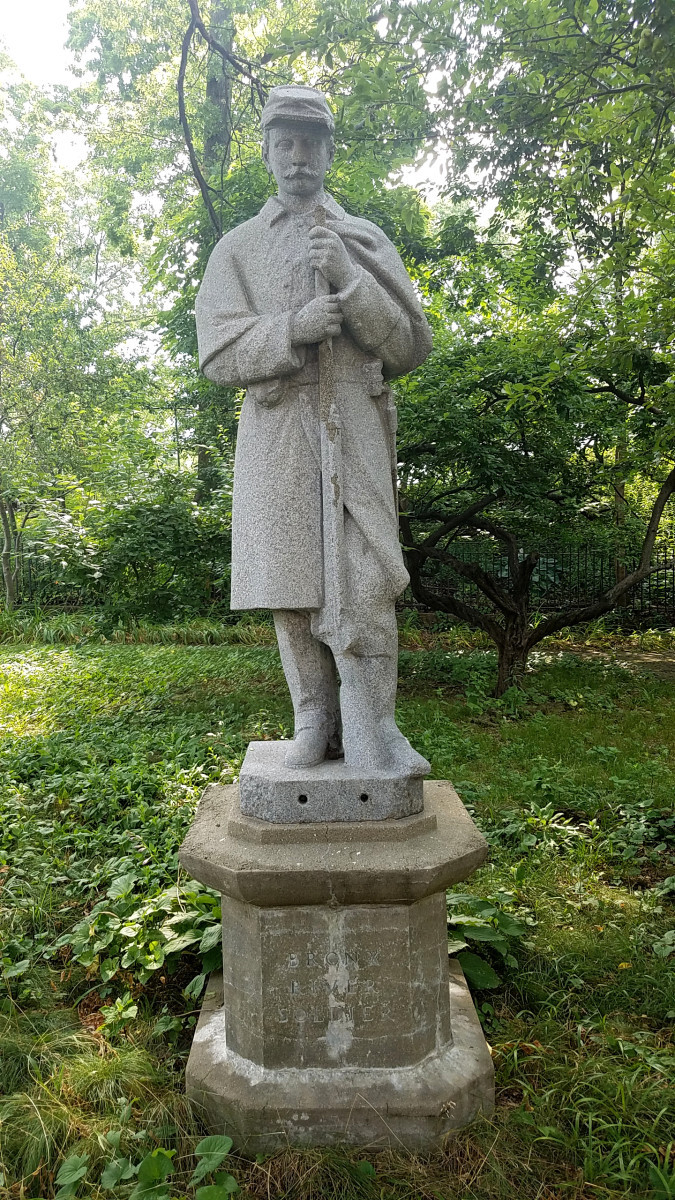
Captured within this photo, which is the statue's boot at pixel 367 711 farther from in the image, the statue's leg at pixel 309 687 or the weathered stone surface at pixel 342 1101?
the weathered stone surface at pixel 342 1101

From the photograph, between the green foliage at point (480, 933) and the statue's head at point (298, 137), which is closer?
the statue's head at point (298, 137)

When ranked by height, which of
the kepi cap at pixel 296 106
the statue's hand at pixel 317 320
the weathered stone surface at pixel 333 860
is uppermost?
the kepi cap at pixel 296 106

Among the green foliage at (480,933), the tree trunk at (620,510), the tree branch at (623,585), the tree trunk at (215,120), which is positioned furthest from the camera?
the tree trunk at (215,120)

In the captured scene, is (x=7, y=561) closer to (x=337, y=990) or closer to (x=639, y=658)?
(x=639, y=658)

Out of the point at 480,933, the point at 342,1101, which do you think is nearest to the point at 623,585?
the point at 480,933

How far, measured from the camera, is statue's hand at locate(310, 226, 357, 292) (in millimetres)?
2291

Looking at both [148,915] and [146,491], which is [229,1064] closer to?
[148,915]

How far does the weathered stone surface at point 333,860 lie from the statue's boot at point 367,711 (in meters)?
0.21

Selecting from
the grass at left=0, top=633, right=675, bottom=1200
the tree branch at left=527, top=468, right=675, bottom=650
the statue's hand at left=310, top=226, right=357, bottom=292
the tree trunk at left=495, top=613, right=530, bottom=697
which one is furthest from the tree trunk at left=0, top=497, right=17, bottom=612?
the statue's hand at left=310, top=226, right=357, bottom=292

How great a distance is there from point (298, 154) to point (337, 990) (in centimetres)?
255

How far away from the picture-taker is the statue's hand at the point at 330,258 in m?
2.29

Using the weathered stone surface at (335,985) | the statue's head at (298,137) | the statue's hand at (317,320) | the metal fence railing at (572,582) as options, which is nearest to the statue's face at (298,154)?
the statue's head at (298,137)

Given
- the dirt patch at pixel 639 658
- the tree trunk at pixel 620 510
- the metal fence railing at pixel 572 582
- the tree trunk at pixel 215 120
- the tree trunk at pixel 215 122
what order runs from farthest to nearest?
the metal fence railing at pixel 572 582, the tree trunk at pixel 215 120, the dirt patch at pixel 639 658, the tree trunk at pixel 215 122, the tree trunk at pixel 620 510

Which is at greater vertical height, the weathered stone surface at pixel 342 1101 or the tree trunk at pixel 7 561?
the tree trunk at pixel 7 561
